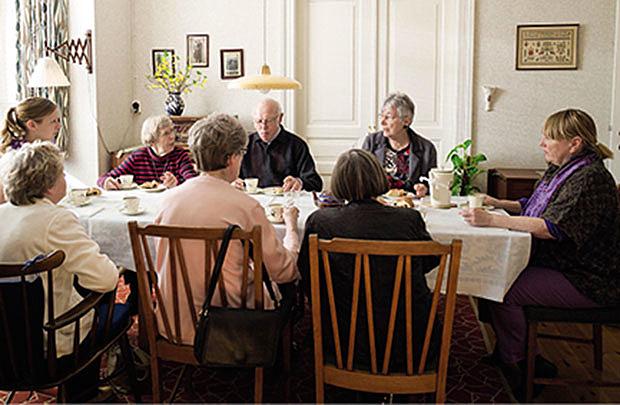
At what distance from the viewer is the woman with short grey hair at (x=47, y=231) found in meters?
2.14

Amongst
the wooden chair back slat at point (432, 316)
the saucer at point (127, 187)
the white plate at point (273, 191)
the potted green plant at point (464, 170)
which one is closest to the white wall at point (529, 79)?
the potted green plant at point (464, 170)

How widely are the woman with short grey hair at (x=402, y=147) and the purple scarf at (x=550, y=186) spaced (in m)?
0.92

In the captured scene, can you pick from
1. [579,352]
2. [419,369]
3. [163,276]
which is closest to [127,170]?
[163,276]

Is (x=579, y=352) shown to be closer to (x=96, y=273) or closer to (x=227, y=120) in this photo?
(x=227, y=120)

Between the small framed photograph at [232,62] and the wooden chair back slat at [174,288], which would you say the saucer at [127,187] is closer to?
the wooden chair back slat at [174,288]

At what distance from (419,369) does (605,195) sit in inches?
43.4

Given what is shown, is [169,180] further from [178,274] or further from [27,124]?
[178,274]

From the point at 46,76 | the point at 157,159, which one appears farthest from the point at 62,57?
the point at 157,159

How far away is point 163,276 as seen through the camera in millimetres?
2328

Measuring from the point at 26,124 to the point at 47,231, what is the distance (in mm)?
→ 1445

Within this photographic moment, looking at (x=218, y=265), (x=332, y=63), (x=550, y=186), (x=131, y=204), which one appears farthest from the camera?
(x=332, y=63)

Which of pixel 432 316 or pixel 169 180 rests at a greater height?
pixel 169 180

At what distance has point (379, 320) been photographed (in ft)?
6.89

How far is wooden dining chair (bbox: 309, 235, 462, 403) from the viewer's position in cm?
192
